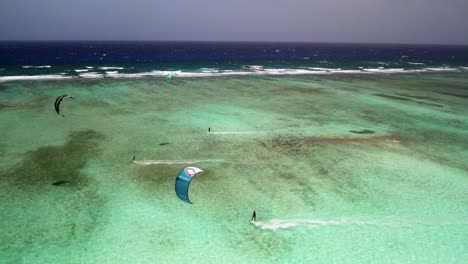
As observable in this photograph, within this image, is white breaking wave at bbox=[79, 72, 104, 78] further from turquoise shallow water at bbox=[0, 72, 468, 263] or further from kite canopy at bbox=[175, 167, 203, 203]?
kite canopy at bbox=[175, 167, 203, 203]

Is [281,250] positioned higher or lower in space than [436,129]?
lower

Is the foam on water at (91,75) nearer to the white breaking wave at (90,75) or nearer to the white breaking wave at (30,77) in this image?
the white breaking wave at (90,75)

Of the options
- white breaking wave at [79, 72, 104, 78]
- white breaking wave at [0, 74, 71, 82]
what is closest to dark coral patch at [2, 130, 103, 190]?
white breaking wave at [0, 74, 71, 82]

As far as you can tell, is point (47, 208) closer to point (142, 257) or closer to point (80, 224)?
point (80, 224)

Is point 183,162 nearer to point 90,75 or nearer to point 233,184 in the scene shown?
point 233,184

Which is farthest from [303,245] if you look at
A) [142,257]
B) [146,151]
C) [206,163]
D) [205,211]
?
[146,151]

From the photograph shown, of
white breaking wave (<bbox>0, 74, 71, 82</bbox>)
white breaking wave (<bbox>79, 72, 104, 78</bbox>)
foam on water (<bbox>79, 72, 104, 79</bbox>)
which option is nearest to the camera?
white breaking wave (<bbox>0, 74, 71, 82</bbox>)

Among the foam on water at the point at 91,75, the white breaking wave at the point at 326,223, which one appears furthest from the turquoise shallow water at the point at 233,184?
the foam on water at the point at 91,75

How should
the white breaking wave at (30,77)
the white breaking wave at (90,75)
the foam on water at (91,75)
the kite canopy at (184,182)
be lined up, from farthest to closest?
the white breaking wave at (90,75) → the foam on water at (91,75) → the white breaking wave at (30,77) → the kite canopy at (184,182)
